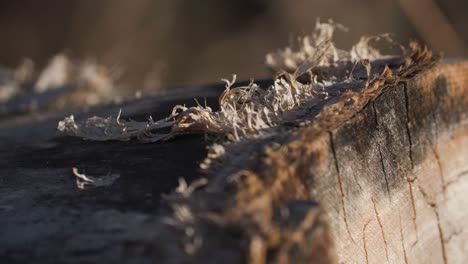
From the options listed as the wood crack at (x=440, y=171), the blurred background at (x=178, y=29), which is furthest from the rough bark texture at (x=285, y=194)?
the blurred background at (x=178, y=29)

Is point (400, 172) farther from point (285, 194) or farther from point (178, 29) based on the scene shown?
point (178, 29)

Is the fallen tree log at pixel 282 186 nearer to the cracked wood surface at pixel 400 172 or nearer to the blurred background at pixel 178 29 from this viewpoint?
the cracked wood surface at pixel 400 172

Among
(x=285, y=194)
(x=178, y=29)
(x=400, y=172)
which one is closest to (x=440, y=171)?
(x=400, y=172)

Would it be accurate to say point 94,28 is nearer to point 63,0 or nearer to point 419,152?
point 63,0

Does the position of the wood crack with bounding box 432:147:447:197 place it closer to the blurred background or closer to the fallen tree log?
the fallen tree log

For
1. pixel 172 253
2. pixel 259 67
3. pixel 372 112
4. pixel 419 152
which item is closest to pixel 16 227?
pixel 172 253

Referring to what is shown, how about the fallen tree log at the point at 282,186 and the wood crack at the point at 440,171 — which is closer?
the fallen tree log at the point at 282,186

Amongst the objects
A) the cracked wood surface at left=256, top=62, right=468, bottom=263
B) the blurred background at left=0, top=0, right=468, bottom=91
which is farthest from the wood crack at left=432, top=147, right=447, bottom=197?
the blurred background at left=0, top=0, right=468, bottom=91
